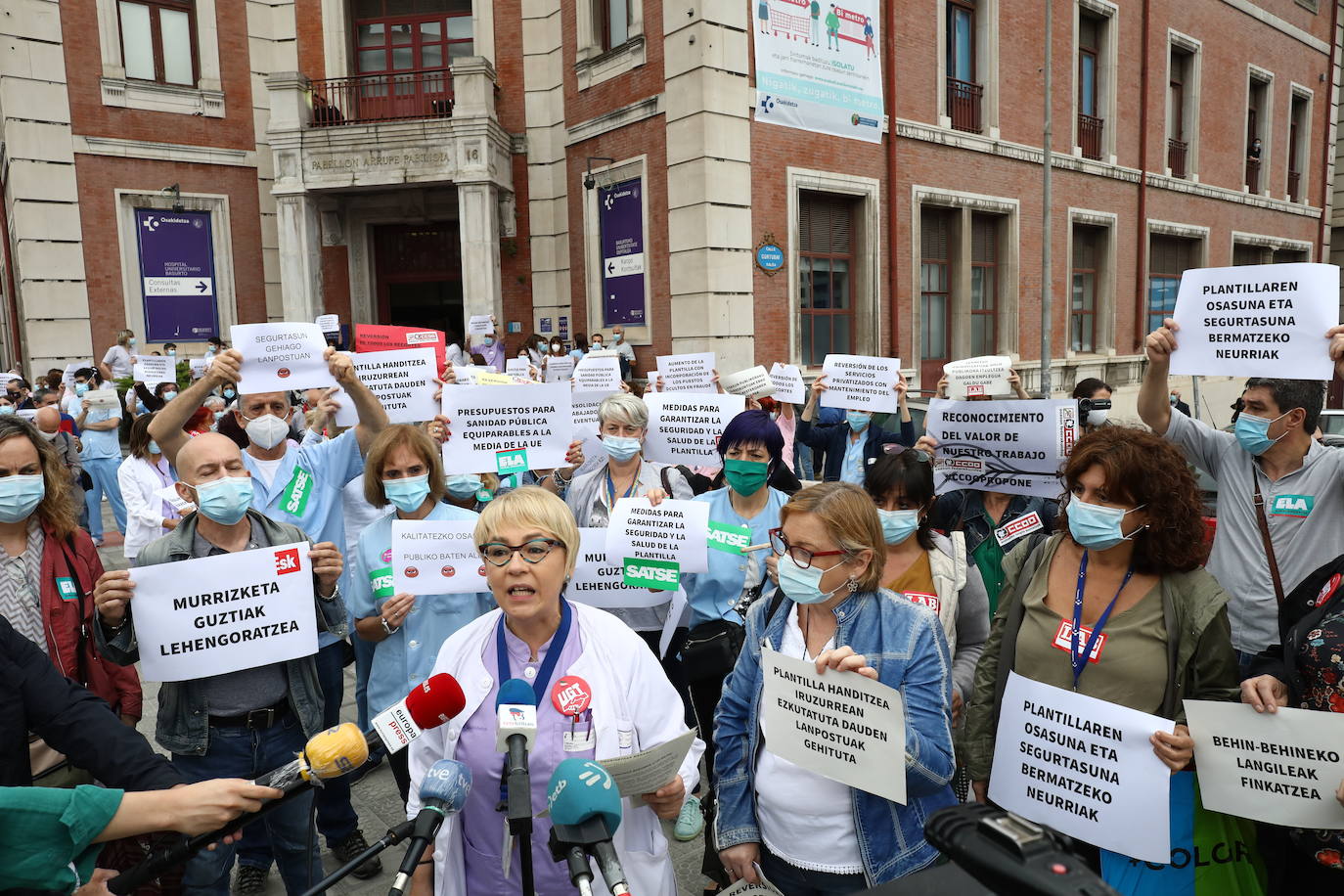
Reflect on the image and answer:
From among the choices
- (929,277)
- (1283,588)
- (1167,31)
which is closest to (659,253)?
(929,277)

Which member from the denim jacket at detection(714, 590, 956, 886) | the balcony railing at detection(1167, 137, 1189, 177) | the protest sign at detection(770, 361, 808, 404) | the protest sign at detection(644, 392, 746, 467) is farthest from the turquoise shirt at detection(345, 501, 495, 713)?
the balcony railing at detection(1167, 137, 1189, 177)

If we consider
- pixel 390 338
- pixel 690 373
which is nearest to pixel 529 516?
pixel 390 338

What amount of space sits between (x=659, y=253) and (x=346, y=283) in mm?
8286

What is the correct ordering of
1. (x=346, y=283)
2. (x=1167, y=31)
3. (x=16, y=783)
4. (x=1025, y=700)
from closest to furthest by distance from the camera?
(x=16, y=783) < (x=1025, y=700) < (x=346, y=283) < (x=1167, y=31)

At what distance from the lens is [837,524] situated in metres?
2.59

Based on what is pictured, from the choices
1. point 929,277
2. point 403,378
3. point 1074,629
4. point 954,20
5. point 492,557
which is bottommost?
point 1074,629

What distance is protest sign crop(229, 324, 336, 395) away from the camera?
4.55 m

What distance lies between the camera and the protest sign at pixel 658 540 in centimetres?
402

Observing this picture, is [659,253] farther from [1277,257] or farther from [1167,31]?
[1277,257]

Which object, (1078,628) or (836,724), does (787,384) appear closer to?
(1078,628)

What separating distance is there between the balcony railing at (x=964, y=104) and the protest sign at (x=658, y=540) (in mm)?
16727

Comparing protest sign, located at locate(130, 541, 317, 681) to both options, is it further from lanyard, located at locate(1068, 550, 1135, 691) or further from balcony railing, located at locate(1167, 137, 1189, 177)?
balcony railing, located at locate(1167, 137, 1189, 177)

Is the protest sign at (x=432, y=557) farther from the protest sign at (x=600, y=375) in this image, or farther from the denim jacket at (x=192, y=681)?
the protest sign at (x=600, y=375)

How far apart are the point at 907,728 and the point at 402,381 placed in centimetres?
395
